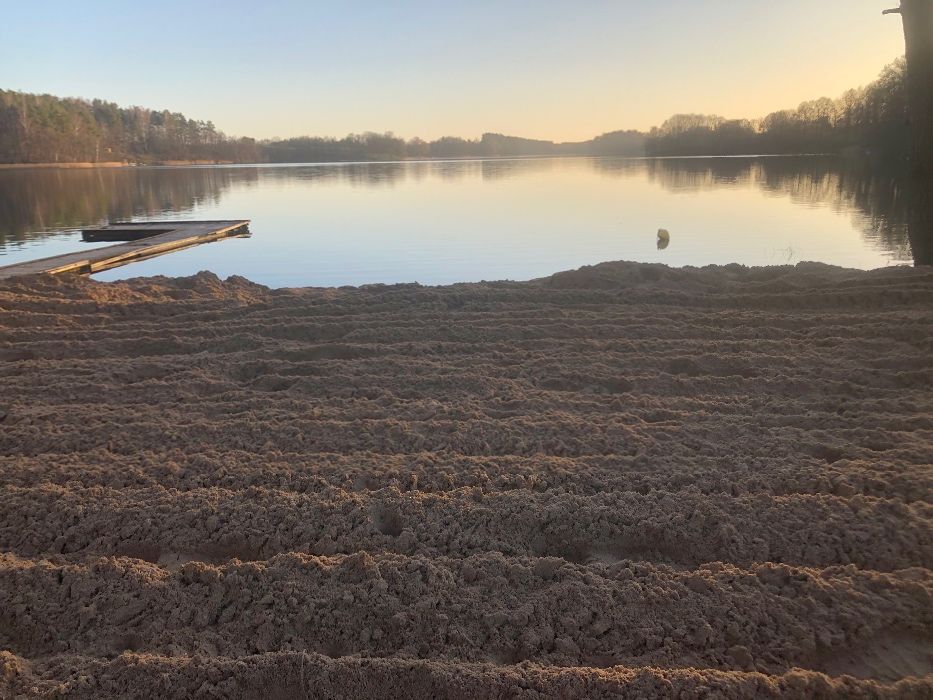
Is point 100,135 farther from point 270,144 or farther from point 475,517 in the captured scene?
point 475,517

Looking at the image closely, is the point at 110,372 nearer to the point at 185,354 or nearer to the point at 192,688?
the point at 185,354

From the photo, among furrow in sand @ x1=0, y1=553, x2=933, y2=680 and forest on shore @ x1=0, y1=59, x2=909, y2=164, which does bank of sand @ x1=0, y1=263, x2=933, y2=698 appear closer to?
furrow in sand @ x1=0, y1=553, x2=933, y2=680

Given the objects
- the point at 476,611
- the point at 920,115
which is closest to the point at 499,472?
the point at 476,611

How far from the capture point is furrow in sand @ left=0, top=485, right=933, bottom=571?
2311 mm

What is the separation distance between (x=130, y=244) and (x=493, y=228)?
8.81m

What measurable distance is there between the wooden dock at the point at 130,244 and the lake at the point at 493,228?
342mm

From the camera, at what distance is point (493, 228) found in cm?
1644

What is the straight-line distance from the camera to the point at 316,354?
4852 mm

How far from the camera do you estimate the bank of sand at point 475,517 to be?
1.83 meters

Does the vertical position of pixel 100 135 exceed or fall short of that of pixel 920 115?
it exceeds it

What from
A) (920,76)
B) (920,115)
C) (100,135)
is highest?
(100,135)

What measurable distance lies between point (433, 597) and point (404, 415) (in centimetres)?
162

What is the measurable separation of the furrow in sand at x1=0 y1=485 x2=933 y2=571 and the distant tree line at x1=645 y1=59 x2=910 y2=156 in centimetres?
3549

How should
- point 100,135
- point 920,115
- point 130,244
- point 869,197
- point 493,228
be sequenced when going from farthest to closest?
point 100,135
point 869,197
point 493,228
point 130,244
point 920,115
